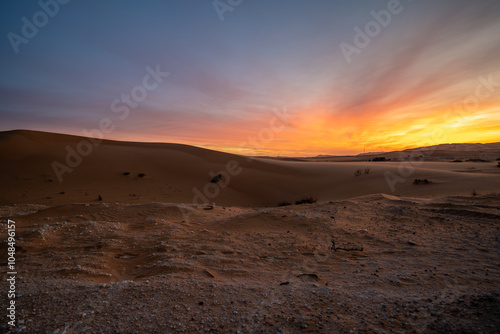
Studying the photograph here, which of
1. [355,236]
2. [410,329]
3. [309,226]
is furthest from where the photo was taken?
[309,226]

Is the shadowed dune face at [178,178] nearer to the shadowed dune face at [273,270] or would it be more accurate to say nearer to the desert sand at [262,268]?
the desert sand at [262,268]

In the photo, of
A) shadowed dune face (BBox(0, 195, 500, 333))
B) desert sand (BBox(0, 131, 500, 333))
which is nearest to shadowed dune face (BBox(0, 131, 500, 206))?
desert sand (BBox(0, 131, 500, 333))

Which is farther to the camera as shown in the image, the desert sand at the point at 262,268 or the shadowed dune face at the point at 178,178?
the shadowed dune face at the point at 178,178

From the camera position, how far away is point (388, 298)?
2090 millimetres

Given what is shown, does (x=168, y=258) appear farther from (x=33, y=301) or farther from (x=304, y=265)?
(x=304, y=265)

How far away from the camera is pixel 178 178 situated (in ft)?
48.8

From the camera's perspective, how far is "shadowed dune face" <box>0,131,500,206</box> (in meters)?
10.1

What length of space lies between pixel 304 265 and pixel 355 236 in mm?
1542

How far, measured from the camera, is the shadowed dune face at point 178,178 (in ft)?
33.1

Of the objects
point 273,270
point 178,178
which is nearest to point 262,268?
point 273,270

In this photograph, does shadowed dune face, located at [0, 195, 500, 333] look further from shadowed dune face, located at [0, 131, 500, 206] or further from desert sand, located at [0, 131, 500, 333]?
shadowed dune face, located at [0, 131, 500, 206]

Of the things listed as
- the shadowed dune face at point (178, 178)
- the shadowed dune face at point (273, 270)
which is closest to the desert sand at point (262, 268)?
the shadowed dune face at point (273, 270)

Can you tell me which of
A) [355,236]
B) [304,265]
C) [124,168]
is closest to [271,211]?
[355,236]

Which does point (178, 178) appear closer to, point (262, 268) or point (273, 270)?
point (262, 268)
